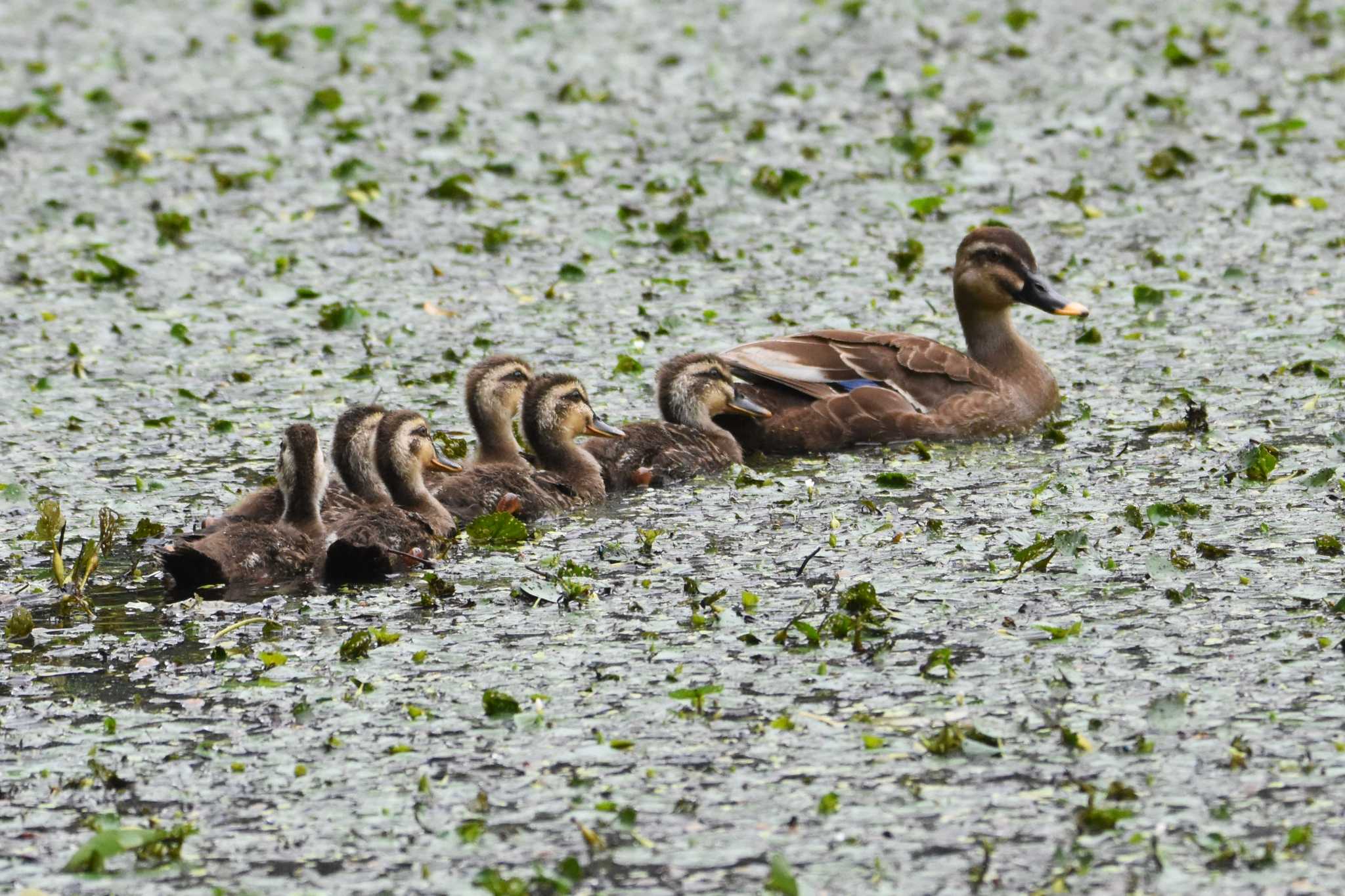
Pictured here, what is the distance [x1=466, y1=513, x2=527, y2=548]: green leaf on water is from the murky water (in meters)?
0.14

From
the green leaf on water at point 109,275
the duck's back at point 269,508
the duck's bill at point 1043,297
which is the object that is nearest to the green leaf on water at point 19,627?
the duck's back at point 269,508

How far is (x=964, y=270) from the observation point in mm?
11789

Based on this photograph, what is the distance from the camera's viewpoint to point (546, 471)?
10.2 metres

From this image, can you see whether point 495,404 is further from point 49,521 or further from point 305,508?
point 49,521

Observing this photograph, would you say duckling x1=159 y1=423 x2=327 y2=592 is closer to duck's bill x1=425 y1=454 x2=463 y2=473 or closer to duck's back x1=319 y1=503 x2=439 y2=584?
duck's back x1=319 y1=503 x2=439 y2=584

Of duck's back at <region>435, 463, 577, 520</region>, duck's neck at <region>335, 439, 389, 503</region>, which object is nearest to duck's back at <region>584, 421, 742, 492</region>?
duck's back at <region>435, 463, 577, 520</region>

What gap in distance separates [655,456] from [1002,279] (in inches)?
99.1

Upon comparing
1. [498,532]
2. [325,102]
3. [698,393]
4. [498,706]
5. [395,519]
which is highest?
[325,102]

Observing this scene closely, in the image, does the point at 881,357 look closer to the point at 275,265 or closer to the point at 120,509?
the point at 120,509

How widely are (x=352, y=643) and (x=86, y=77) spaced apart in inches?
623

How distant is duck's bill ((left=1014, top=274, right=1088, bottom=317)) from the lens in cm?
1175

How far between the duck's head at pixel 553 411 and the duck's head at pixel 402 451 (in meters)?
0.77

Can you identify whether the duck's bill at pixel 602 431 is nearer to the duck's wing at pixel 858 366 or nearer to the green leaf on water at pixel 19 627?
the duck's wing at pixel 858 366

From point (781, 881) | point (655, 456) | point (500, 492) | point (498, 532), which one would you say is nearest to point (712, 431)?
point (655, 456)
